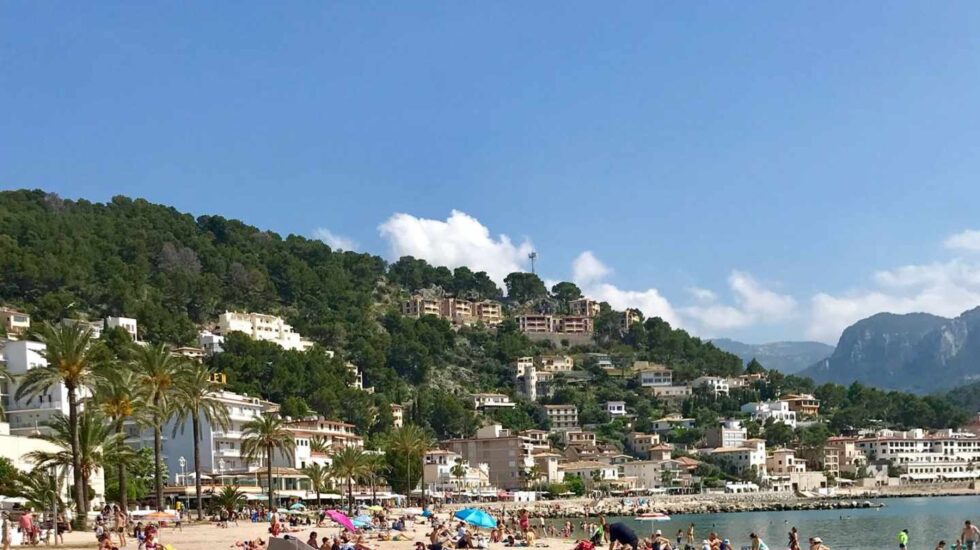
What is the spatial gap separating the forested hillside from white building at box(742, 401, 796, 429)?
155 inches

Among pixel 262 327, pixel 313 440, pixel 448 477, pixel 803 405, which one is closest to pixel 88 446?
pixel 313 440

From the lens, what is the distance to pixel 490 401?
504ft

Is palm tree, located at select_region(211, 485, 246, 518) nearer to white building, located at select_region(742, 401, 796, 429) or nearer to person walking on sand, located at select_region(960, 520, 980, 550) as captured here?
person walking on sand, located at select_region(960, 520, 980, 550)

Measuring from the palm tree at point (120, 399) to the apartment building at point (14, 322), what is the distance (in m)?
58.4

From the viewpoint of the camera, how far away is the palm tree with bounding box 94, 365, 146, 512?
159 ft

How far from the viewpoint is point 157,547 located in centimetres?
3011

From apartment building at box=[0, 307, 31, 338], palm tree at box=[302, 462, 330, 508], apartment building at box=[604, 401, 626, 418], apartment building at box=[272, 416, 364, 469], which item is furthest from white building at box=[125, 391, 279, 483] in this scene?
apartment building at box=[604, 401, 626, 418]

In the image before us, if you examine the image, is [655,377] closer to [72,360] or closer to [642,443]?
[642,443]

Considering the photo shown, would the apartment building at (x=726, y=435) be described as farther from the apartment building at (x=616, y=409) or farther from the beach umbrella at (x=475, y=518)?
the beach umbrella at (x=475, y=518)

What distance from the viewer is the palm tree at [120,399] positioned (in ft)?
159

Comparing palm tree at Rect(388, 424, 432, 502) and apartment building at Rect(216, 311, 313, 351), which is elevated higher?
apartment building at Rect(216, 311, 313, 351)

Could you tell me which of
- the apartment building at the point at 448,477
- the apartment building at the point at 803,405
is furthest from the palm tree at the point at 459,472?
the apartment building at the point at 803,405

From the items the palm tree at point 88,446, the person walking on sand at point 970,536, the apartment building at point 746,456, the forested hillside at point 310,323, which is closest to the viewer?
the person walking on sand at point 970,536

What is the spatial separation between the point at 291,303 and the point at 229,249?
1272 centimetres
